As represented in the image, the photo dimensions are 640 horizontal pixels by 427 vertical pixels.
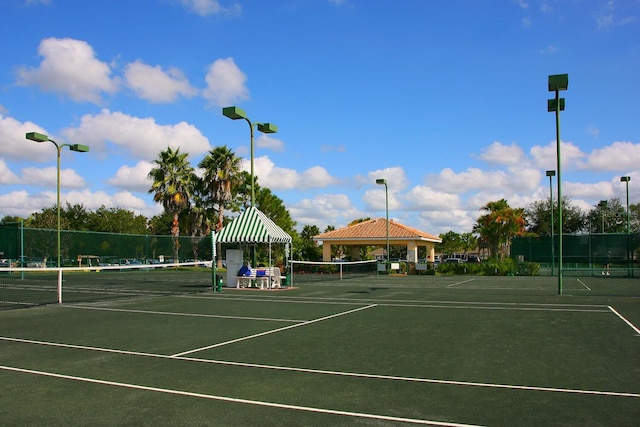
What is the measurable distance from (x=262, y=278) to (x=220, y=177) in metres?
27.7

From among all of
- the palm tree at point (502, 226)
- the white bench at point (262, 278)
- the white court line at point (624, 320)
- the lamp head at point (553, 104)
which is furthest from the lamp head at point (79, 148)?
the palm tree at point (502, 226)

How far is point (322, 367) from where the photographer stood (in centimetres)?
805

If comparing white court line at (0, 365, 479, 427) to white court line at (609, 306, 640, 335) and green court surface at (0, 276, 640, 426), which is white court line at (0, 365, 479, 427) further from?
white court line at (609, 306, 640, 335)

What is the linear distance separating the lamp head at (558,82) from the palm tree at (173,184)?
3615cm

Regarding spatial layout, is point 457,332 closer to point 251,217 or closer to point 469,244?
point 251,217

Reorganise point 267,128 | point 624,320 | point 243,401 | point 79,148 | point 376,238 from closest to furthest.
Answer: point 243,401 → point 624,320 → point 267,128 → point 79,148 → point 376,238

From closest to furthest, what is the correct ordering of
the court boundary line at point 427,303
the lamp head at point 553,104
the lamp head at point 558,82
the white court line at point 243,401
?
the white court line at point 243,401
the court boundary line at point 427,303
the lamp head at point 558,82
the lamp head at point 553,104

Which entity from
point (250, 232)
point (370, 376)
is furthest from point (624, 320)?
point (250, 232)

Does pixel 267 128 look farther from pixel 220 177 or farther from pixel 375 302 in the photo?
pixel 220 177

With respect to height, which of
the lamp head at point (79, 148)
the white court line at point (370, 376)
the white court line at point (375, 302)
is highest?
the lamp head at point (79, 148)

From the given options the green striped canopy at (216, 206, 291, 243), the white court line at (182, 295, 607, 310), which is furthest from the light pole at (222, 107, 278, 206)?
the white court line at (182, 295, 607, 310)

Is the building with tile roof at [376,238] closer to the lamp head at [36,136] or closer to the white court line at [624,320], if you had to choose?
the lamp head at [36,136]

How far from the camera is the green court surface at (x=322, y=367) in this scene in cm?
576

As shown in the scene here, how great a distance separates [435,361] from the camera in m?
8.41
